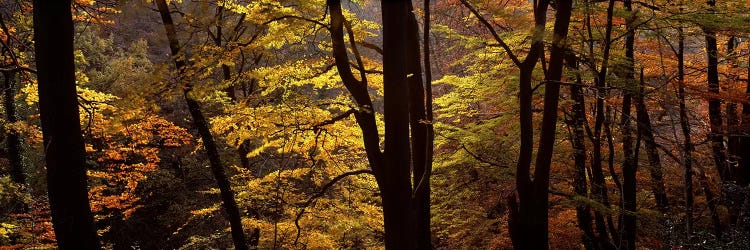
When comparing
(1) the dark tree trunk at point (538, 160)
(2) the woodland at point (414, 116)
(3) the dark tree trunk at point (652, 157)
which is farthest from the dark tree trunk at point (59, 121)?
(3) the dark tree trunk at point (652, 157)

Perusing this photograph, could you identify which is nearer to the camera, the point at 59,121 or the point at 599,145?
the point at 59,121

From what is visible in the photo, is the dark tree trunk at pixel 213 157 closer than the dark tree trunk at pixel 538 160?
No

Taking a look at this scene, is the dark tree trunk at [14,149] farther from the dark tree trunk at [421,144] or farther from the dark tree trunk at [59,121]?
the dark tree trunk at [421,144]

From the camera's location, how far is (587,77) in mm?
7523

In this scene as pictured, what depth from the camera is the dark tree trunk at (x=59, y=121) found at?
3.80 meters

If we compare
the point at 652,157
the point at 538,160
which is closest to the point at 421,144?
the point at 538,160

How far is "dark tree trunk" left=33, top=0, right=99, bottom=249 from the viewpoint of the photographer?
3805 millimetres

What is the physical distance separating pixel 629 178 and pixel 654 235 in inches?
123

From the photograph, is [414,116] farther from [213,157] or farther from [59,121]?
[59,121]

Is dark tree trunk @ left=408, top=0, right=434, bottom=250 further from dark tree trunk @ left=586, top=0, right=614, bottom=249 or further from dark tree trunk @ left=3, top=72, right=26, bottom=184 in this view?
dark tree trunk @ left=3, top=72, right=26, bottom=184

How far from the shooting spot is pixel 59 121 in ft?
12.6

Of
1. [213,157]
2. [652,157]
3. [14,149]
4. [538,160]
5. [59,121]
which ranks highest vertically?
[59,121]

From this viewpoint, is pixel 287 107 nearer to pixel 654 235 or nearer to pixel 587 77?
pixel 587 77

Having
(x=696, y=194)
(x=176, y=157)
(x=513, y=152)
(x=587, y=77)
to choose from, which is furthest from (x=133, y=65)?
(x=696, y=194)
